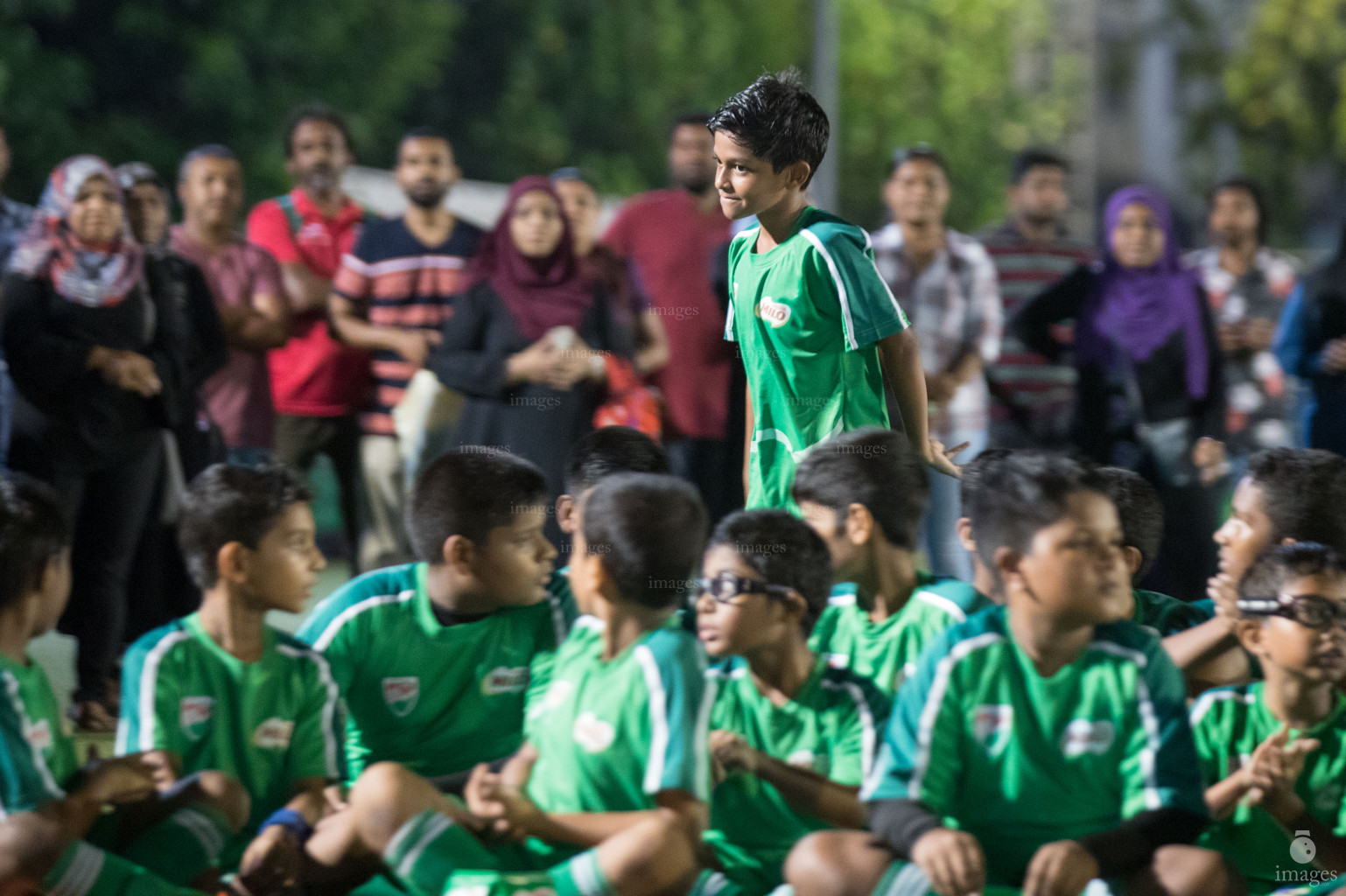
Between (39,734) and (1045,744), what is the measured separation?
1559 millimetres

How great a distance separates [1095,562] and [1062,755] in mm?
297

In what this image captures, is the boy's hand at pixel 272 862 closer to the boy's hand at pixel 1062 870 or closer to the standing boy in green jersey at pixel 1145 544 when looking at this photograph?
the boy's hand at pixel 1062 870

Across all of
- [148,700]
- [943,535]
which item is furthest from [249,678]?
[943,535]

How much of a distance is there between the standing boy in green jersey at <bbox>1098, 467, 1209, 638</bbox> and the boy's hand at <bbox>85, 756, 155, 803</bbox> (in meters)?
1.79

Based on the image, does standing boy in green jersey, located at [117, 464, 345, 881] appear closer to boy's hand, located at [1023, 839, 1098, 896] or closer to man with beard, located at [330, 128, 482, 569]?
boy's hand, located at [1023, 839, 1098, 896]

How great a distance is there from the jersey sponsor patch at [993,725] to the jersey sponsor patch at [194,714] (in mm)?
1238

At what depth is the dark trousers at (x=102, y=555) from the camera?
4.59 m

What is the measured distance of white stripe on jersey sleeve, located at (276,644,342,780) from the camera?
9.34 ft

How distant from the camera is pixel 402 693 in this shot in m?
3.05

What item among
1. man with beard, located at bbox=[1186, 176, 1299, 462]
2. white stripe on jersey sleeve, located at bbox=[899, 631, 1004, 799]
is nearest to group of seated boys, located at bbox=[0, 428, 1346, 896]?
white stripe on jersey sleeve, located at bbox=[899, 631, 1004, 799]

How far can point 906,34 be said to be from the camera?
30969mm

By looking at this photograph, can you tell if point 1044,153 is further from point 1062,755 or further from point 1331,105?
point 1331,105

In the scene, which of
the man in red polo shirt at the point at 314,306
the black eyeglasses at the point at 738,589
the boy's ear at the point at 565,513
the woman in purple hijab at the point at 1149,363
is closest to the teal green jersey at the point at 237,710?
the boy's ear at the point at 565,513

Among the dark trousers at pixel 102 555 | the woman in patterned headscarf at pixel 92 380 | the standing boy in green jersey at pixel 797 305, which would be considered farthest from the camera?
the dark trousers at pixel 102 555
